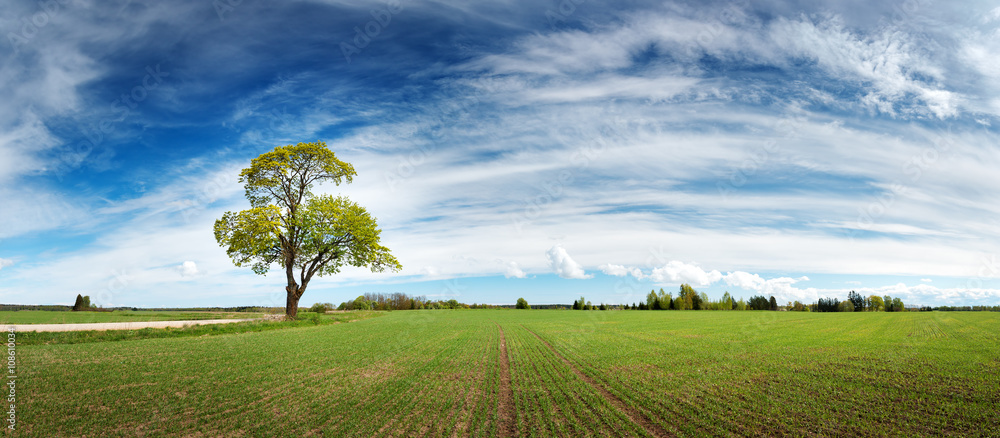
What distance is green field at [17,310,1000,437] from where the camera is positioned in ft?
29.1

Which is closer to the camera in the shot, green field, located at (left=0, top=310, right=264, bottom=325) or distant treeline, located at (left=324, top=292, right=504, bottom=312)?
green field, located at (left=0, top=310, right=264, bottom=325)

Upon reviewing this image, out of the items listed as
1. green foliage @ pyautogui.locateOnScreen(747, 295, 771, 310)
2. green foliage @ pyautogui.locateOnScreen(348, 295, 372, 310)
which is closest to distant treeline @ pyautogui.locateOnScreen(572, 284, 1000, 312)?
green foliage @ pyautogui.locateOnScreen(747, 295, 771, 310)

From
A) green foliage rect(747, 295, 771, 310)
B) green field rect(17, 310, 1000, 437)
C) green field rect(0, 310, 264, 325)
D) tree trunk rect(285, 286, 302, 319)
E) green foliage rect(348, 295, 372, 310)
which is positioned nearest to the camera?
green field rect(17, 310, 1000, 437)

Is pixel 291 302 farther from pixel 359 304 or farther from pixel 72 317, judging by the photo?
pixel 359 304

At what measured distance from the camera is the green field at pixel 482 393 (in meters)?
8.88

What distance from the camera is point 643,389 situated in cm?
1274

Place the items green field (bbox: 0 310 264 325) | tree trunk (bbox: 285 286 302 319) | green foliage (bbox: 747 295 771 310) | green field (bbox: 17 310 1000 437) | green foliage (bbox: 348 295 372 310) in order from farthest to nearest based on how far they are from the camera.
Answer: green foliage (bbox: 747 295 771 310) → green foliage (bbox: 348 295 372 310) → tree trunk (bbox: 285 286 302 319) → green field (bbox: 0 310 264 325) → green field (bbox: 17 310 1000 437)

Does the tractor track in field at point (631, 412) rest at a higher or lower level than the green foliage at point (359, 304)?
higher

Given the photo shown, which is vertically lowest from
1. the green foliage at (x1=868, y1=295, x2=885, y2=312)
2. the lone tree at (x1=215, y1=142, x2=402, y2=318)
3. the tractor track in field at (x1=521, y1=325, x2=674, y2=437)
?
the green foliage at (x1=868, y1=295, x2=885, y2=312)

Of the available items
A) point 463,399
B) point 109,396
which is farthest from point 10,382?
point 463,399

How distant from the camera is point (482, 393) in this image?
1192cm

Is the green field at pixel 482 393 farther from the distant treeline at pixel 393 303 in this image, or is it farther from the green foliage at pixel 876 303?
the green foliage at pixel 876 303

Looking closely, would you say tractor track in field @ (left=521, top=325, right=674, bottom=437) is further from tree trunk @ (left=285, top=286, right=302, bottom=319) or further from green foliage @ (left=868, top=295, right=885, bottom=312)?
green foliage @ (left=868, top=295, right=885, bottom=312)

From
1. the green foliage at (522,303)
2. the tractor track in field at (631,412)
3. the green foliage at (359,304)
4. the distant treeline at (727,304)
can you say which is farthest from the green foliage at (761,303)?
the tractor track in field at (631,412)
